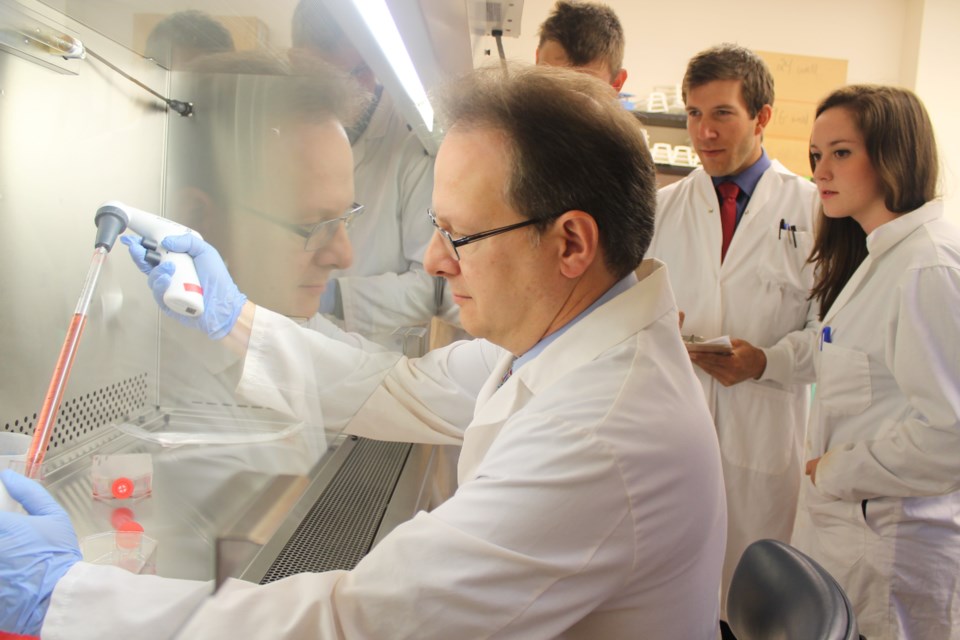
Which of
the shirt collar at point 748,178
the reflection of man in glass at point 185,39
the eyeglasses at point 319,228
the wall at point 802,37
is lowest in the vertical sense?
the eyeglasses at point 319,228

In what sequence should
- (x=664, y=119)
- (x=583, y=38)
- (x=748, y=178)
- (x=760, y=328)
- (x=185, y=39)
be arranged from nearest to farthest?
1. (x=185, y=39)
2. (x=583, y=38)
3. (x=760, y=328)
4. (x=748, y=178)
5. (x=664, y=119)

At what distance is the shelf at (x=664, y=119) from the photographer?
11.4 feet

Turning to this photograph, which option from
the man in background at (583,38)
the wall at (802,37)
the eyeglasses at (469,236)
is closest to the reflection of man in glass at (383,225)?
the eyeglasses at (469,236)

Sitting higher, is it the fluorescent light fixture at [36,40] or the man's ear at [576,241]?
the fluorescent light fixture at [36,40]

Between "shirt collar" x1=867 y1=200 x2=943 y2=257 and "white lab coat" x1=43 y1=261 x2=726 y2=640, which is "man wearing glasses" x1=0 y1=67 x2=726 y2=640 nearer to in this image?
"white lab coat" x1=43 y1=261 x2=726 y2=640

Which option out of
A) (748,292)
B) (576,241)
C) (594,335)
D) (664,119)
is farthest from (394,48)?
(664,119)

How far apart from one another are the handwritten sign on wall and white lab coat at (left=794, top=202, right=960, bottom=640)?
2.43 metres

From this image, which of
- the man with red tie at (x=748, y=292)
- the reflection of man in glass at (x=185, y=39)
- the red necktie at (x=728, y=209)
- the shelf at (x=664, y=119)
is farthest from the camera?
the shelf at (x=664, y=119)

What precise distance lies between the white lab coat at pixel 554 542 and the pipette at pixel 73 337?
0.66 ft

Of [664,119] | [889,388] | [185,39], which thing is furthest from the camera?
[664,119]

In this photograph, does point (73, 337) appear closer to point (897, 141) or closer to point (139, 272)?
point (139, 272)

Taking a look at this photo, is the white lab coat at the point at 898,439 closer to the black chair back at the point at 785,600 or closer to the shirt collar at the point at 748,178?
the shirt collar at the point at 748,178

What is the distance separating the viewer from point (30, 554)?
1.96ft

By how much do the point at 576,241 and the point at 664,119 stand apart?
297 cm
